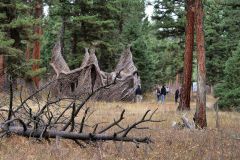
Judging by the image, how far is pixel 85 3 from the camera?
4206cm

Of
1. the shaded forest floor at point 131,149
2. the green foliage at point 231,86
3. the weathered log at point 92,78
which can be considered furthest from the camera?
the weathered log at point 92,78

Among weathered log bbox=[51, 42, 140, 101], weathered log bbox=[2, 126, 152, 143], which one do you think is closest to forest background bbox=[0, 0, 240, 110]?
weathered log bbox=[51, 42, 140, 101]

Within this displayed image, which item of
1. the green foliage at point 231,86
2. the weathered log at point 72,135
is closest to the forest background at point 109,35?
the green foliage at point 231,86

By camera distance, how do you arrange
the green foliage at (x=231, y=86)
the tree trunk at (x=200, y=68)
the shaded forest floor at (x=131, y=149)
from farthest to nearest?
the green foliage at (x=231, y=86)
the tree trunk at (x=200, y=68)
the shaded forest floor at (x=131, y=149)

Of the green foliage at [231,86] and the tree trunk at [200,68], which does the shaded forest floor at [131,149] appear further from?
the green foliage at [231,86]

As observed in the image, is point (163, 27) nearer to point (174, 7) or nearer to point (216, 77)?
point (174, 7)

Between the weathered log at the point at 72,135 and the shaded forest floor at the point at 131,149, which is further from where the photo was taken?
the shaded forest floor at the point at 131,149

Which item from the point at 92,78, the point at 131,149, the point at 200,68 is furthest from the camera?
the point at 92,78

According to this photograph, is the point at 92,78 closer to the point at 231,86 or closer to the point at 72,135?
the point at 231,86

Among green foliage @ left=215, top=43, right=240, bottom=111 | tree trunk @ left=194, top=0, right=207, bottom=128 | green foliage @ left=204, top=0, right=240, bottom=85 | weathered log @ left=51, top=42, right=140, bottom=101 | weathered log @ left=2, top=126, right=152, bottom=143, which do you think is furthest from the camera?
green foliage @ left=204, top=0, right=240, bottom=85

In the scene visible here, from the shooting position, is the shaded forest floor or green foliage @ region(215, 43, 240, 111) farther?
green foliage @ region(215, 43, 240, 111)

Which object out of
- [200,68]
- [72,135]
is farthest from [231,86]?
[72,135]

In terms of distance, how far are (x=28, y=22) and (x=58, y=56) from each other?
8529 millimetres

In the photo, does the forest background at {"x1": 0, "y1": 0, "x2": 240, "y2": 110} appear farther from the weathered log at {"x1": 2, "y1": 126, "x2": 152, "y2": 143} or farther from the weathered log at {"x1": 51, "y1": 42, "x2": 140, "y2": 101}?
the weathered log at {"x1": 2, "y1": 126, "x2": 152, "y2": 143}
